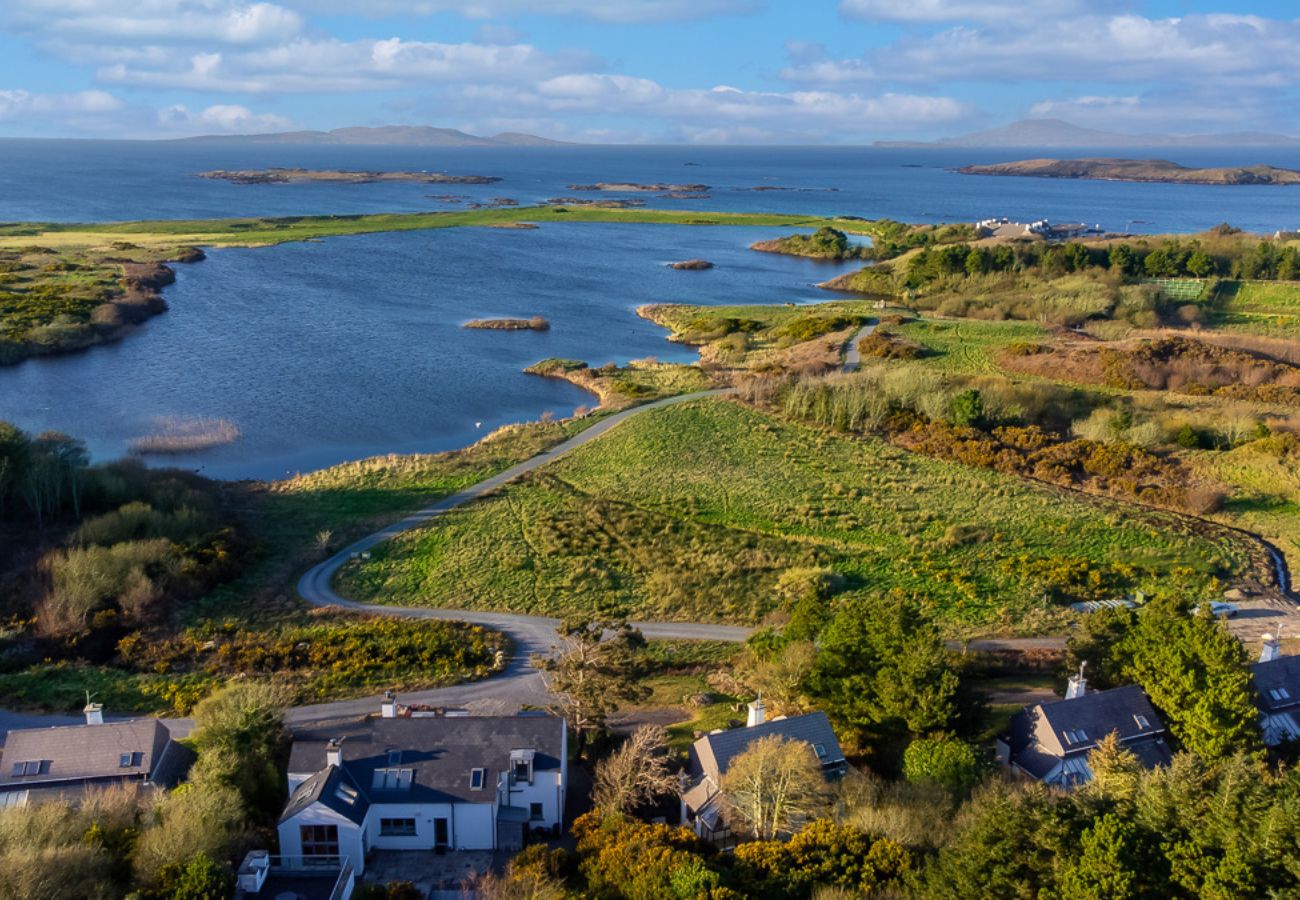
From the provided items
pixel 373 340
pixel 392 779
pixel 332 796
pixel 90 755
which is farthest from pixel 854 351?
pixel 90 755

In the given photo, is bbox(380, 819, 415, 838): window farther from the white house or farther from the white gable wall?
the white gable wall

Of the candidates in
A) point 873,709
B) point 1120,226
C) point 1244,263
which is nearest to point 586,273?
point 1244,263

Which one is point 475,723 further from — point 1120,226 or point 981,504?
point 1120,226

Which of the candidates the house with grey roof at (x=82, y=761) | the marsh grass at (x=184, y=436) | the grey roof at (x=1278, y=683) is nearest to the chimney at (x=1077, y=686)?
the grey roof at (x=1278, y=683)

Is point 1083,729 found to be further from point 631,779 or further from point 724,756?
point 631,779

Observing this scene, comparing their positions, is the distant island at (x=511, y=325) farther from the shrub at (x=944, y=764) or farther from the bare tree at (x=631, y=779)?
the shrub at (x=944, y=764)

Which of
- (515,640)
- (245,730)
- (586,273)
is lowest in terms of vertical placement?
(515,640)

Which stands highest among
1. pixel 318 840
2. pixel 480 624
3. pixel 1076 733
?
pixel 1076 733
